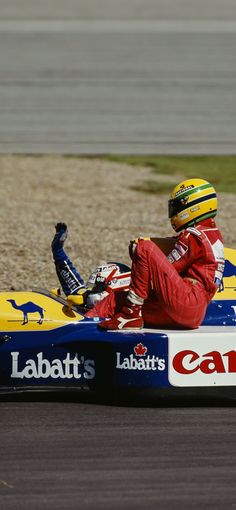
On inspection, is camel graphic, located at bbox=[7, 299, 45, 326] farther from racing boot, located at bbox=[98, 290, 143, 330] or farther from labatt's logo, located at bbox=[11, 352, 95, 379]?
racing boot, located at bbox=[98, 290, 143, 330]

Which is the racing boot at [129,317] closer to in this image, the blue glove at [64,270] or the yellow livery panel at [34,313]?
the yellow livery panel at [34,313]

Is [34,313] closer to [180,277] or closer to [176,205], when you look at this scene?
[180,277]

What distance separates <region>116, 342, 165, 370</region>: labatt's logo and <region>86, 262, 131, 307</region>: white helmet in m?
0.70

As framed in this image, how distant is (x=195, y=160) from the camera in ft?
65.8

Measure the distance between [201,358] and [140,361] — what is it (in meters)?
0.42

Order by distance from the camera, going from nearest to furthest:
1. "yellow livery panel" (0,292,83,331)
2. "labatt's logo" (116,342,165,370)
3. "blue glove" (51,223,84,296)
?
"labatt's logo" (116,342,165,370) → "yellow livery panel" (0,292,83,331) → "blue glove" (51,223,84,296)

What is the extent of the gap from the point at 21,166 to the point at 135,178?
1.86 metres
